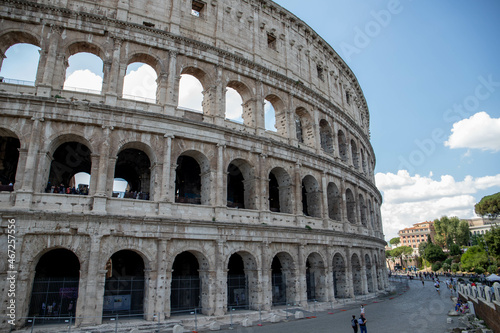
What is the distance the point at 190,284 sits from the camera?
17062 mm

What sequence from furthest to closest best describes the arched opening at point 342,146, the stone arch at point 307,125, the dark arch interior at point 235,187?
1. the arched opening at point 342,146
2. the stone arch at point 307,125
3. the dark arch interior at point 235,187

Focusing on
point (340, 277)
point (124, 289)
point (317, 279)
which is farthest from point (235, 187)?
point (340, 277)

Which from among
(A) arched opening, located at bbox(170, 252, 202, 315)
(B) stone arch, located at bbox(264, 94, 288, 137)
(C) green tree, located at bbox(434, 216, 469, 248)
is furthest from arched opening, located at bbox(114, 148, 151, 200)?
(C) green tree, located at bbox(434, 216, 469, 248)

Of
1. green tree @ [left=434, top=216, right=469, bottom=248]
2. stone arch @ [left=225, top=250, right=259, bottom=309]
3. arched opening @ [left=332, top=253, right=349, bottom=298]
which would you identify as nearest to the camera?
stone arch @ [left=225, top=250, right=259, bottom=309]

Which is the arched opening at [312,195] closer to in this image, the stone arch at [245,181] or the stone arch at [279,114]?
the stone arch at [279,114]

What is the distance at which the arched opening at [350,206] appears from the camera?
28.2 metres

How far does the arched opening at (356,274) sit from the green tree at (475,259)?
33.7 meters

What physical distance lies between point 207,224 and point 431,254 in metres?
70.6

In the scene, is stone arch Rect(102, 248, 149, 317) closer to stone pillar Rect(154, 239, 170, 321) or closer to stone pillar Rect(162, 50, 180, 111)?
stone pillar Rect(154, 239, 170, 321)

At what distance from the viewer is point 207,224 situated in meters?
17.1

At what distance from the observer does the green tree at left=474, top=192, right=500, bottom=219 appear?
221ft

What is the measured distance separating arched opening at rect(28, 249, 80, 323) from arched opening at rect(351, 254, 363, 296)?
20.1m

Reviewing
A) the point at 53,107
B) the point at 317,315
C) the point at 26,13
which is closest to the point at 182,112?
the point at 53,107

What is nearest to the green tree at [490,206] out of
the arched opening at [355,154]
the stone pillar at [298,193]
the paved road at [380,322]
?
the arched opening at [355,154]
